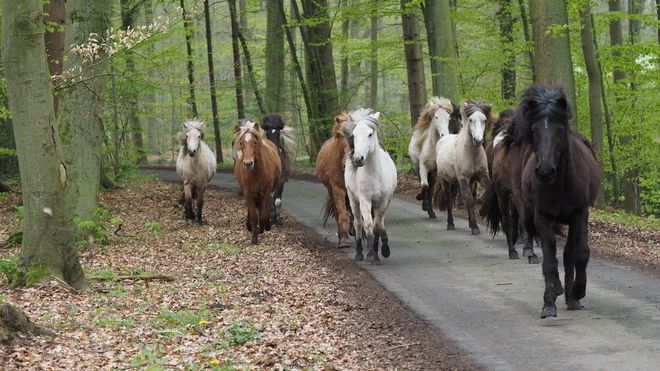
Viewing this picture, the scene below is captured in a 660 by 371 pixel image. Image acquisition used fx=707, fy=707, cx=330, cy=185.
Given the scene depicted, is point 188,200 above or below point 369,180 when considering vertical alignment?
below

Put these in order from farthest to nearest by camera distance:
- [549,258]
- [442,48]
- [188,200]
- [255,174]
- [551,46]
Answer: [442,48] → [188,200] → [551,46] → [255,174] → [549,258]

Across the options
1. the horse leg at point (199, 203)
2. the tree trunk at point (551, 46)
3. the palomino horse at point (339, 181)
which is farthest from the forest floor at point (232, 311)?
the tree trunk at point (551, 46)

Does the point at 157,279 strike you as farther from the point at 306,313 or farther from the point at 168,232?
the point at 168,232

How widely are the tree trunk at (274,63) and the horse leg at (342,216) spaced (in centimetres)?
1839

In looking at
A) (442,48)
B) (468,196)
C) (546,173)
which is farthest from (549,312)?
(442,48)

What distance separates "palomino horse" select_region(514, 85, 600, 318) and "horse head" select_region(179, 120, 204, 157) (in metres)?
9.41

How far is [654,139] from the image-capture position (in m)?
22.0

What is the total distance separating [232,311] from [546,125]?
396 cm

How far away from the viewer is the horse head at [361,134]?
10562 mm

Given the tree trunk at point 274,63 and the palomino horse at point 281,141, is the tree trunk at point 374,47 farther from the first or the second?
the palomino horse at point 281,141

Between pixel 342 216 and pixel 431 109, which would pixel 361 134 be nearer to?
pixel 342 216

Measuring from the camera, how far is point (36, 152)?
26.4 feet

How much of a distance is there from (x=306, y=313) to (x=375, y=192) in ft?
11.4

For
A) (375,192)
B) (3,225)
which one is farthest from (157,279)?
(3,225)
